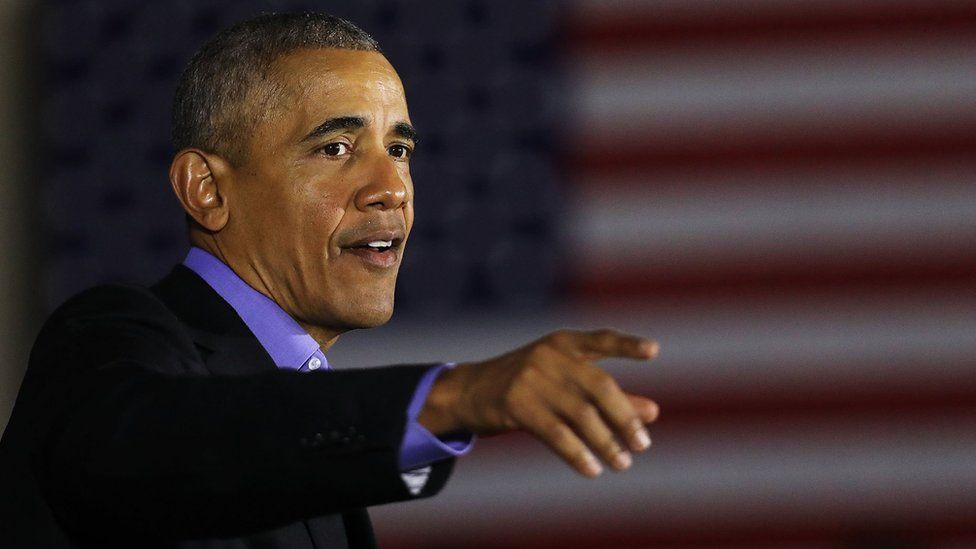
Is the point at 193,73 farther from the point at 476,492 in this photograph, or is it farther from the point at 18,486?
the point at 476,492

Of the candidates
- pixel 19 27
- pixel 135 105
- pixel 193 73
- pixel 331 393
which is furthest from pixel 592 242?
pixel 331 393

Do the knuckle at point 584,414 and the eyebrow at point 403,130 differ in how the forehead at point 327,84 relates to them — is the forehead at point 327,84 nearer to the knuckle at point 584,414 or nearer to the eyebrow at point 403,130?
the eyebrow at point 403,130

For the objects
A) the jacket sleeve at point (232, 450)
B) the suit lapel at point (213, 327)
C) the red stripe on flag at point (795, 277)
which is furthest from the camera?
the red stripe on flag at point (795, 277)

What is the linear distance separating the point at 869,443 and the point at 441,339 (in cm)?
87

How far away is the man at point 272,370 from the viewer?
0.68 m

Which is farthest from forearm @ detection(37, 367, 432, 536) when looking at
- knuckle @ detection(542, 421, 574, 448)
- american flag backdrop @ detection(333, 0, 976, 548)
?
american flag backdrop @ detection(333, 0, 976, 548)

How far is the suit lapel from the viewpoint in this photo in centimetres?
106

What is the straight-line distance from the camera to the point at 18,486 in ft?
3.19

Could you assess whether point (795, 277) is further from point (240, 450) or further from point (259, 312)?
point (240, 450)

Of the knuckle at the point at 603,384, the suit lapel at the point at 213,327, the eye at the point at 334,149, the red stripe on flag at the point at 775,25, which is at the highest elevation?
the red stripe on flag at the point at 775,25

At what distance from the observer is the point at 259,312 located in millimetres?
1198

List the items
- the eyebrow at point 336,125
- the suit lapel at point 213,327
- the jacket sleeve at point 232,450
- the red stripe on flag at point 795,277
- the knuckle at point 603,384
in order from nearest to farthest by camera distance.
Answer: the knuckle at point 603,384 < the jacket sleeve at point 232,450 < the suit lapel at point 213,327 < the eyebrow at point 336,125 < the red stripe on flag at point 795,277

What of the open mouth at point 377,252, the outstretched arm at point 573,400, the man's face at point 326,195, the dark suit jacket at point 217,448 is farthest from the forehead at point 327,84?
the outstretched arm at point 573,400

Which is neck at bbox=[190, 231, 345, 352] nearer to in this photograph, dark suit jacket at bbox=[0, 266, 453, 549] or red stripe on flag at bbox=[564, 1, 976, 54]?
dark suit jacket at bbox=[0, 266, 453, 549]
